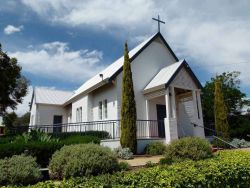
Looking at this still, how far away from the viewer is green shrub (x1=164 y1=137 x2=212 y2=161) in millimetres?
10498

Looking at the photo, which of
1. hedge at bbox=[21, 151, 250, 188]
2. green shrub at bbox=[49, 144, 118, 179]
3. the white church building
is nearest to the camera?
hedge at bbox=[21, 151, 250, 188]

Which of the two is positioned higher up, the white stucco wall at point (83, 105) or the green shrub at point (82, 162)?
the white stucco wall at point (83, 105)

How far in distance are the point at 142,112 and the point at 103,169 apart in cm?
1088

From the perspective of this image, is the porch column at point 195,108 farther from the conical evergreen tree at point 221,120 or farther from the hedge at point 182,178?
the hedge at point 182,178

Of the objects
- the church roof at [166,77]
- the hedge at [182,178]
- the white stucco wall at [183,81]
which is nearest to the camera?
the hedge at [182,178]

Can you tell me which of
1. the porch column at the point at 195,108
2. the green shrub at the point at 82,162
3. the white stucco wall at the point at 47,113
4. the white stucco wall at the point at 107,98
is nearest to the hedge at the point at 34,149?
the green shrub at the point at 82,162

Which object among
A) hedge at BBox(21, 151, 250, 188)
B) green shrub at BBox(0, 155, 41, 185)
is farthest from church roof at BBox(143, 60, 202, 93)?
green shrub at BBox(0, 155, 41, 185)

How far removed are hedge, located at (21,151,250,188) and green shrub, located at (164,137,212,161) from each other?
3634 mm

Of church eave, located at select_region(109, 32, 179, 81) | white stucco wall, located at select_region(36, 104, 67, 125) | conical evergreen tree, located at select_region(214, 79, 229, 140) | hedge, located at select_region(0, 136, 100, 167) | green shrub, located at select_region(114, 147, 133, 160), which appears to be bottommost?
green shrub, located at select_region(114, 147, 133, 160)

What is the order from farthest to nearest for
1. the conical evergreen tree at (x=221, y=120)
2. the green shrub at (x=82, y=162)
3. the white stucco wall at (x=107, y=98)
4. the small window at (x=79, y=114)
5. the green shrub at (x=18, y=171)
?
1. the small window at (x=79, y=114)
2. the conical evergreen tree at (x=221, y=120)
3. the white stucco wall at (x=107, y=98)
4. the green shrub at (x=82, y=162)
5. the green shrub at (x=18, y=171)

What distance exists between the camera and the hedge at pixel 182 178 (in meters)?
5.01

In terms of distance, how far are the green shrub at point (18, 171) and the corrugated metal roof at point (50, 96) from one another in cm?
2072

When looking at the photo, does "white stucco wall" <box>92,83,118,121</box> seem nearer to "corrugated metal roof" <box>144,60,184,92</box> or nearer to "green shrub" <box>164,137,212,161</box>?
"corrugated metal roof" <box>144,60,184,92</box>

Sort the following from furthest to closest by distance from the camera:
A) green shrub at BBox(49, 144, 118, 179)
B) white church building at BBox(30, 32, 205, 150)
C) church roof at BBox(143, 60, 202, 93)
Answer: white church building at BBox(30, 32, 205, 150) → church roof at BBox(143, 60, 202, 93) → green shrub at BBox(49, 144, 118, 179)
